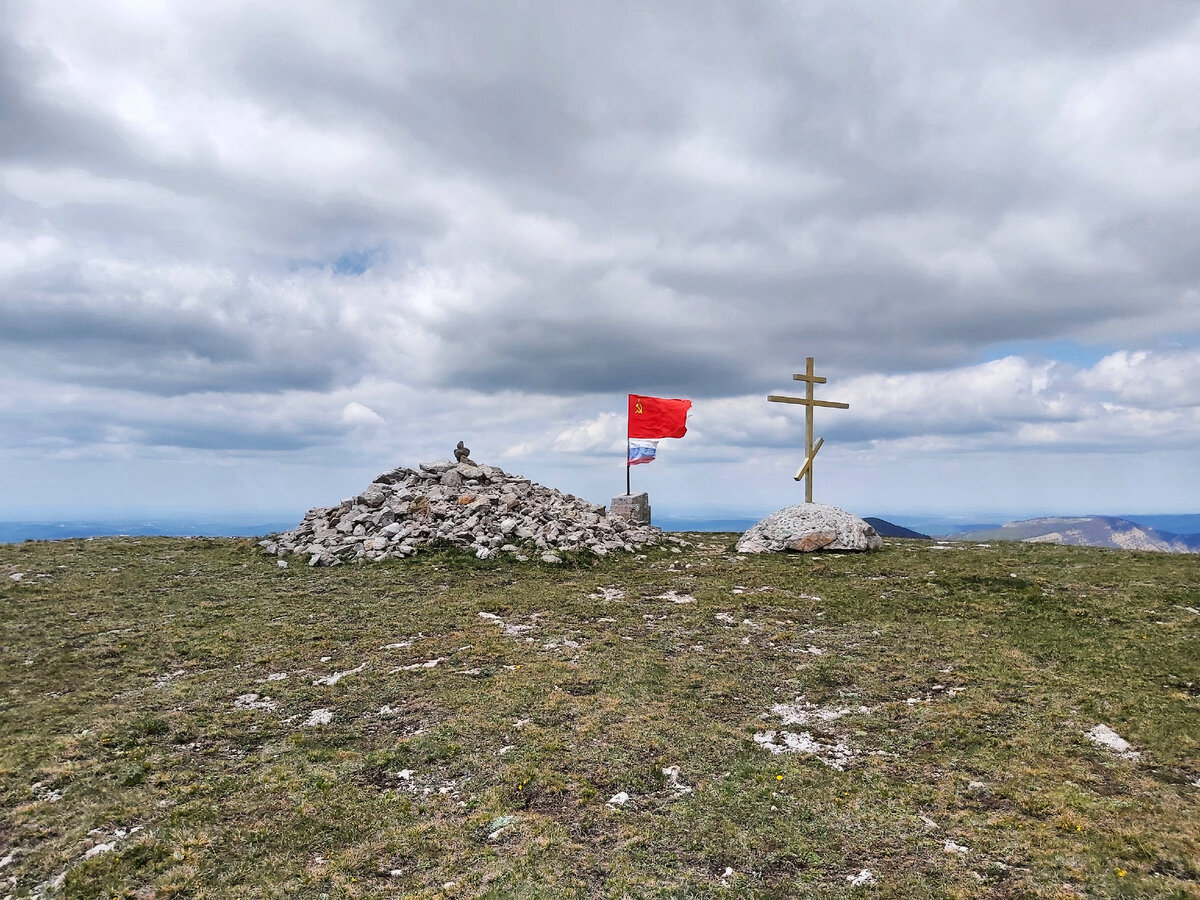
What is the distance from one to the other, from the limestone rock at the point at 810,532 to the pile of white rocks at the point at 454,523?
14.1ft

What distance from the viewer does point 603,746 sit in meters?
8.89

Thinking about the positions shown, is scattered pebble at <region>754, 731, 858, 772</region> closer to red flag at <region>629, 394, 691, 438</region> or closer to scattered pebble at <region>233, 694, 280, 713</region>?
scattered pebble at <region>233, 694, 280, 713</region>

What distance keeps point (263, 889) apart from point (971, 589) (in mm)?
17468

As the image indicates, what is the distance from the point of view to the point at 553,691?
10.9 m

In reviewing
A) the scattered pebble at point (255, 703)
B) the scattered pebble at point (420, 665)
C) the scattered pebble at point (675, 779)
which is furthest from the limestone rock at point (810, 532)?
the scattered pebble at point (255, 703)

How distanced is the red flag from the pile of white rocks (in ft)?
15.7

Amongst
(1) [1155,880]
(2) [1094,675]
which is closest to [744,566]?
(2) [1094,675]

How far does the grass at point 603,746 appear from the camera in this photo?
21.1ft

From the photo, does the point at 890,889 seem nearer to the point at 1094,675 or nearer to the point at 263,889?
the point at 263,889

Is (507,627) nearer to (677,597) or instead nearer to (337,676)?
(337,676)

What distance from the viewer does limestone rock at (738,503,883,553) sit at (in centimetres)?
2502

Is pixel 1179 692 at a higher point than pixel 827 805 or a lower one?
higher

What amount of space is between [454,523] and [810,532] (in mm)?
13561

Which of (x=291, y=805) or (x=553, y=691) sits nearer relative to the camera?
(x=291, y=805)
